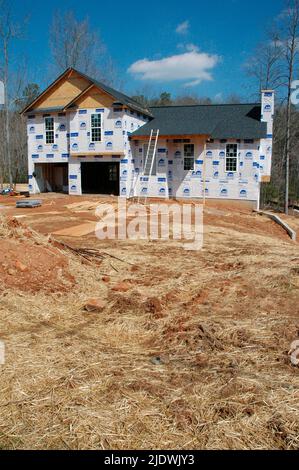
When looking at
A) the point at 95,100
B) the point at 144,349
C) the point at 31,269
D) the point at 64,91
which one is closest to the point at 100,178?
the point at 95,100

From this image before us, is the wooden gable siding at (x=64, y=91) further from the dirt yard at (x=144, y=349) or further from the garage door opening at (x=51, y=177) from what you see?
the dirt yard at (x=144, y=349)

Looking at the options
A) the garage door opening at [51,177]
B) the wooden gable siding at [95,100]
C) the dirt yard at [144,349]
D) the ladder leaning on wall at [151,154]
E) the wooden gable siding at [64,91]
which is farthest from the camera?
the garage door opening at [51,177]

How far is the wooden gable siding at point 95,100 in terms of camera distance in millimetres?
21897

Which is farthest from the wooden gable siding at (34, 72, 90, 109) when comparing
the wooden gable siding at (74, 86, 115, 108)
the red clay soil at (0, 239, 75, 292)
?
the red clay soil at (0, 239, 75, 292)

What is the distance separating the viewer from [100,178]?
25516 mm

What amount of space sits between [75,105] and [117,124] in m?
2.96

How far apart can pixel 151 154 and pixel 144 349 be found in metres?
19.4

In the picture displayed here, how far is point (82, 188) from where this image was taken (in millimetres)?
25859

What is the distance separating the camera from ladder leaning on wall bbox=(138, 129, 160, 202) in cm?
2166

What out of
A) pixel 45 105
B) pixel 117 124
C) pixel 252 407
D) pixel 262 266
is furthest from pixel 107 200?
pixel 252 407

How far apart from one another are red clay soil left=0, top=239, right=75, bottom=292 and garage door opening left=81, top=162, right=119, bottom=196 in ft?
59.8

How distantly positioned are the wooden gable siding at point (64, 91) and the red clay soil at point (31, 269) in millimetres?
19117

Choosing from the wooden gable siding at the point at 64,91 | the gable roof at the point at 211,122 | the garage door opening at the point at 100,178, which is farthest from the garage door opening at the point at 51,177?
the gable roof at the point at 211,122

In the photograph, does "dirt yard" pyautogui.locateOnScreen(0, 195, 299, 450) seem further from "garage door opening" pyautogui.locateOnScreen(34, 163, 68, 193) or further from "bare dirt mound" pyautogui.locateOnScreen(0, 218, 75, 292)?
"garage door opening" pyautogui.locateOnScreen(34, 163, 68, 193)
